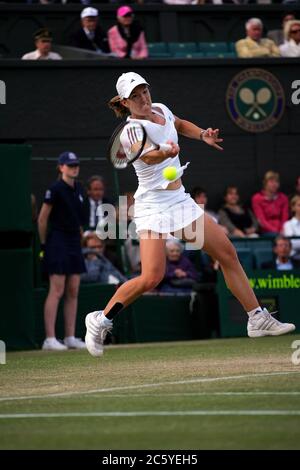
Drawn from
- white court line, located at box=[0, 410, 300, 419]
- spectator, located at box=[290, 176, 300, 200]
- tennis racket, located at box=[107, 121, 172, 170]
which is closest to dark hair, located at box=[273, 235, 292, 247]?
spectator, located at box=[290, 176, 300, 200]

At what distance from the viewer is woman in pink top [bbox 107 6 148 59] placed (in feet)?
59.2

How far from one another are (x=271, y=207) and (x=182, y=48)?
3.19 meters

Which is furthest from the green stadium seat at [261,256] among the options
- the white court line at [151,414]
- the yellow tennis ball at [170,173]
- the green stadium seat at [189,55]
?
the white court line at [151,414]

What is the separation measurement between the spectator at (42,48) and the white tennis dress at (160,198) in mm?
7507

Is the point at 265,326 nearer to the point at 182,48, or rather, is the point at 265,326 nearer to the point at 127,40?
the point at 127,40

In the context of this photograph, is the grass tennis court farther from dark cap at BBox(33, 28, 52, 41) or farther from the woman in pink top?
the woman in pink top

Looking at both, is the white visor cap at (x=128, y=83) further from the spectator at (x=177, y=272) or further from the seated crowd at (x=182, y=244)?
the spectator at (x=177, y=272)

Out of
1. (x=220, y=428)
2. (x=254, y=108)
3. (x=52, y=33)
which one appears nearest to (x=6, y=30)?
(x=52, y=33)

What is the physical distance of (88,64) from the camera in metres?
18.2

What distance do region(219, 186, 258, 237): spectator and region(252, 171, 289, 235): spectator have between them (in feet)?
0.48

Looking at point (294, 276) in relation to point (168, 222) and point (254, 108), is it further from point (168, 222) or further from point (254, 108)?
point (168, 222)

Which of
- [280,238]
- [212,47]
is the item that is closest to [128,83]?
[280,238]

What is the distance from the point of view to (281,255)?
52.4 feet

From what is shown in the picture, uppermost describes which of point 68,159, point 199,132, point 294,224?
point 294,224
